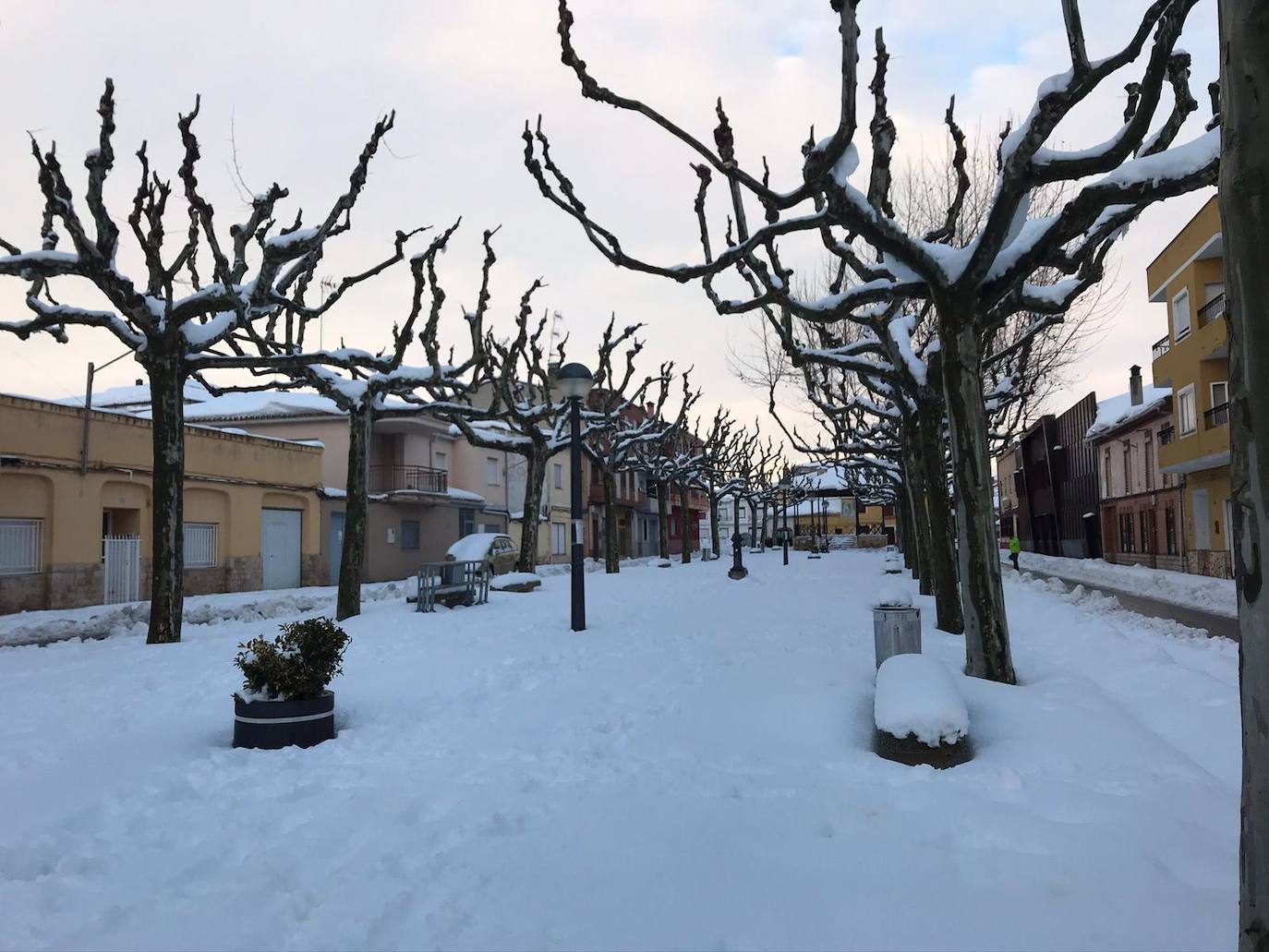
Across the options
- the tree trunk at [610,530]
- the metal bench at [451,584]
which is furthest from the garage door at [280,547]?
the metal bench at [451,584]

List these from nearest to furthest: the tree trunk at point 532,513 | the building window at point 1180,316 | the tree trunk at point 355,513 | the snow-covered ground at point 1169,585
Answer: the tree trunk at point 355,513, the snow-covered ground at point 1169,585, the tree trunk at point 532,513, the building window at point 1180,316

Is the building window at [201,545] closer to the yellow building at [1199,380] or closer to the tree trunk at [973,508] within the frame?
the tree trunk at [973,508]

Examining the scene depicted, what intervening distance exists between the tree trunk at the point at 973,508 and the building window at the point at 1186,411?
23994 mm

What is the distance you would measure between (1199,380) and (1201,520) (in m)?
5.18

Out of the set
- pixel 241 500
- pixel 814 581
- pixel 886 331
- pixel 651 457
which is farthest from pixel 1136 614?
pixel 651 457

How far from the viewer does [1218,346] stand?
2559cm

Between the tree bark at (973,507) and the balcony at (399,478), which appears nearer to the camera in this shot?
the tree bark at (973,507)

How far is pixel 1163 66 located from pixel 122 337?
12.7 m

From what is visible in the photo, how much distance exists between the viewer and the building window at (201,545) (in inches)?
916

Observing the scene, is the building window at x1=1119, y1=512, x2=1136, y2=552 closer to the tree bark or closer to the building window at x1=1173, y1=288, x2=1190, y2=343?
the building window at x1=1173, y1=288, x2=1190, y2=343

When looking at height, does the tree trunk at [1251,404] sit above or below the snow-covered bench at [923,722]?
above

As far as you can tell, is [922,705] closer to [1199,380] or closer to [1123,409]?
[1199,380]

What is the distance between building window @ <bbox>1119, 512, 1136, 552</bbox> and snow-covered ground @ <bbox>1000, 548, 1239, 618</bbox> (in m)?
2.57

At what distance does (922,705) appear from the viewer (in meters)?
5.18
